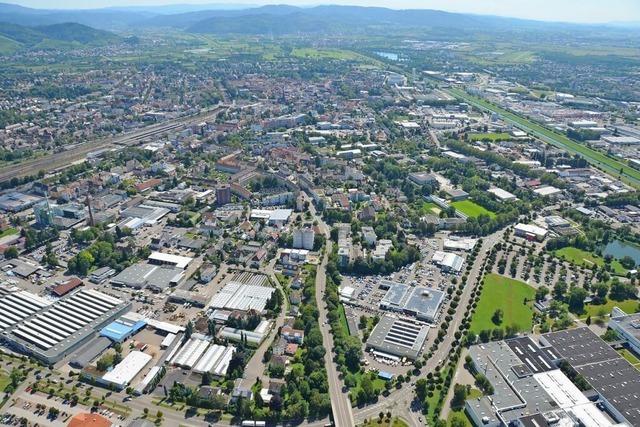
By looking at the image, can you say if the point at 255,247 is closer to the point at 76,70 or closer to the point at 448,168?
the point at 448,168

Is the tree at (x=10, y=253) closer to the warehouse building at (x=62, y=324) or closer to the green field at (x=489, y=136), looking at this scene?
the warehouse building at (x=62, y=324)

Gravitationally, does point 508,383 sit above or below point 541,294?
below

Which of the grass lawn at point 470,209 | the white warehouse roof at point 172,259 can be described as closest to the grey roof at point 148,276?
the white warehouse roof at point 172,259

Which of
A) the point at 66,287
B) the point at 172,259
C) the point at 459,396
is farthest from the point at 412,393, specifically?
the point at 66,287

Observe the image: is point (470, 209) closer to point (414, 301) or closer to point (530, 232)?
point (530, 232)

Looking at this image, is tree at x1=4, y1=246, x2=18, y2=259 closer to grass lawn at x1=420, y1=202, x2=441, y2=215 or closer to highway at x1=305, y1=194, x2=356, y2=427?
highway at x1=305, y1=194, x2=356, y2=427

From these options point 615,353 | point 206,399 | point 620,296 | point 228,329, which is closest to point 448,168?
point 620,296
